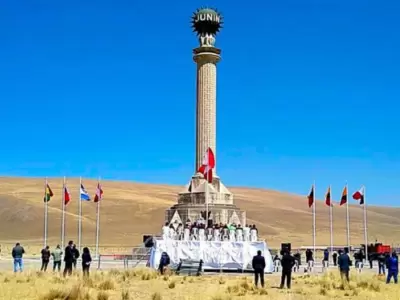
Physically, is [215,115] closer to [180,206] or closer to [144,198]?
[180,206]

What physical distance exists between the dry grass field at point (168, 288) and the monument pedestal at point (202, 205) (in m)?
16.6

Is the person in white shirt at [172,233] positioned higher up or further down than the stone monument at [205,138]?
further down

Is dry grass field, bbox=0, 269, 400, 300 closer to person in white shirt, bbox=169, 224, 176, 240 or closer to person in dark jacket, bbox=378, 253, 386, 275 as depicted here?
person in dark jacket, bbox=378, 253, 386, 275

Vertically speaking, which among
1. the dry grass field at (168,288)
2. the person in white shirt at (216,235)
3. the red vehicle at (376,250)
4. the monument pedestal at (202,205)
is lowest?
the dry grass field at (168,288)

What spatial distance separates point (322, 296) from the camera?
62.0ft

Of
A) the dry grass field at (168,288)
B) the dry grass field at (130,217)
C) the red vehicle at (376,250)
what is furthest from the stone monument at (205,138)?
the dry grass field at (168,288)

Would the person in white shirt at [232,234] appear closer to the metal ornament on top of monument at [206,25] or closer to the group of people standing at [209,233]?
the group of people standing at [209,233]

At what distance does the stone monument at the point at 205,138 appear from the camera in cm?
4203

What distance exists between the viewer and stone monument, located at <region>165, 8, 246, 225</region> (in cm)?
4203

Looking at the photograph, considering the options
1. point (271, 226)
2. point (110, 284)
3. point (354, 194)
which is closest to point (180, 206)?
point (354, 194)

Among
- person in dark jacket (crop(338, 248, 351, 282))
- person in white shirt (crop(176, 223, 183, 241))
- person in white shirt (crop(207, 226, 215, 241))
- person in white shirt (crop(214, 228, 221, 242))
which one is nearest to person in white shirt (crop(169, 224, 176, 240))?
person in white shirt (crop(176, 223, 183, 241))

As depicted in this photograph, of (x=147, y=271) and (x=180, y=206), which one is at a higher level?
(x=180, y=206)

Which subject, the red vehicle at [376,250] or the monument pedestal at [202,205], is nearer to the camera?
the monument pedestal at [202,205]

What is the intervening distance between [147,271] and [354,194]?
703 inches
